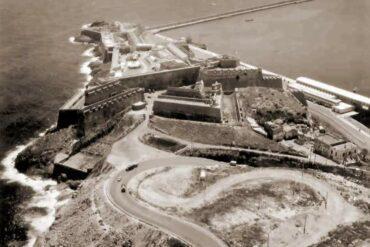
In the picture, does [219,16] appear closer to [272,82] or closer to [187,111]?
[272,82]

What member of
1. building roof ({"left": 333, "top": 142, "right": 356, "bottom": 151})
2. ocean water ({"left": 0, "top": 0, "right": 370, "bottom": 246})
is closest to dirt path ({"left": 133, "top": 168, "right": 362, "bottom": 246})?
building roof ({"left": 333, "top": 142, "right": 356, "bottom": 151})

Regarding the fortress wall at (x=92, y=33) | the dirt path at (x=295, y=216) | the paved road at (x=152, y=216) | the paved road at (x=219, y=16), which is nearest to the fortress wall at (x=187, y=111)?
the paved road at (x=152, y=216)

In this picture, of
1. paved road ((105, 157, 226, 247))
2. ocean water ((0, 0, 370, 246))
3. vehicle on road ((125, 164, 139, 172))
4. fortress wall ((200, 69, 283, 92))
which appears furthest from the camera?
fortress wall ((200, 69, 283, 92))

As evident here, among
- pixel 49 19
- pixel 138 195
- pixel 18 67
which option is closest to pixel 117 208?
pixel 138 195

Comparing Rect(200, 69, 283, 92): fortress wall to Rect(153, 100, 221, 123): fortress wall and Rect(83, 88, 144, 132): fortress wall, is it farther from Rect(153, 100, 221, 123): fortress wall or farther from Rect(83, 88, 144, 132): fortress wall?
Rect(153, 100, 221, 123): fortress wall

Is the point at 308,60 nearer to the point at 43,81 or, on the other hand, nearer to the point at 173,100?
the point at 173,100

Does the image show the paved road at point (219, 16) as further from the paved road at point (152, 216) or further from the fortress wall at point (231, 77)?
the paved road at point (152, 216)
